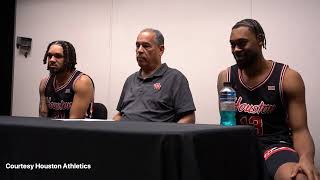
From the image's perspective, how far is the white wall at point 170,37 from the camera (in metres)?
2.88

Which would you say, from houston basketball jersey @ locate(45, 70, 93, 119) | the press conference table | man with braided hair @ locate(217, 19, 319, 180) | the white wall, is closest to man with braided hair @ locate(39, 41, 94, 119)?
houston basketball jersey @ locate(45, 70, 93, 119)

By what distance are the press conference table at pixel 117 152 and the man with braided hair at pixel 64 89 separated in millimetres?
1345

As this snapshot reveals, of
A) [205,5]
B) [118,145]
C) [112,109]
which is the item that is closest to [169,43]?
[205,5]

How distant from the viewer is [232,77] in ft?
6.36

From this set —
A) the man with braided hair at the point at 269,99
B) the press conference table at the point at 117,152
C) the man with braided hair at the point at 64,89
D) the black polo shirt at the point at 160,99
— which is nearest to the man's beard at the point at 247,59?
the man with braided hair at the point at 269,99

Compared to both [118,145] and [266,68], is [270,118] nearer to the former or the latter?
[266,68]

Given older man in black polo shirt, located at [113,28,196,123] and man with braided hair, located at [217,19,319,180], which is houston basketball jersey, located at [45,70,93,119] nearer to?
older man in black polo shirt, located at [113,28,196,123]

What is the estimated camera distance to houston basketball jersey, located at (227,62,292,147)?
1.79 m

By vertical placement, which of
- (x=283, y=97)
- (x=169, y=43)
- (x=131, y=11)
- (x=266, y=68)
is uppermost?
(x=131, y=11)

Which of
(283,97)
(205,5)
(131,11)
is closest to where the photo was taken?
(283,97)

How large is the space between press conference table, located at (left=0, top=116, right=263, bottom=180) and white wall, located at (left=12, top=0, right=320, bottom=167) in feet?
6.64

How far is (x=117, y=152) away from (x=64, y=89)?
1663 millimetres

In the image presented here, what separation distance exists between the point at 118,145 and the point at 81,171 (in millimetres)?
120

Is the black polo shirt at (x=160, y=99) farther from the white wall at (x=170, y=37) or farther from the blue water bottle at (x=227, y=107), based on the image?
the white wall at (x=170, y=37)
